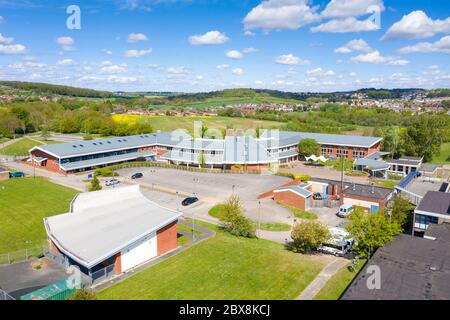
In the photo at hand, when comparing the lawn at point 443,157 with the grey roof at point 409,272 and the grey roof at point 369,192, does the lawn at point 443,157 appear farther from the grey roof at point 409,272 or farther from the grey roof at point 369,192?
the grey roof at point 409,272

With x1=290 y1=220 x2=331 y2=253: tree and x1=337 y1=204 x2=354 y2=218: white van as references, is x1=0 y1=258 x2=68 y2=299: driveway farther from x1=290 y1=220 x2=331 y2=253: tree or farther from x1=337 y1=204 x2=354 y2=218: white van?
x1=337 y1=204 x2=354 y2=218: white van

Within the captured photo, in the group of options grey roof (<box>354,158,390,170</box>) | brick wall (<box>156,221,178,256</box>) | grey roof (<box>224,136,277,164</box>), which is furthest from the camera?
grey roof (<box>224,136,277,164</box>)

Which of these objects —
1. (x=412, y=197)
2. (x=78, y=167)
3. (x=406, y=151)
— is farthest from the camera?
(x=406, y=151)

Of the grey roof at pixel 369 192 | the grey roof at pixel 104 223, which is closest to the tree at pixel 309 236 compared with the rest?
the grey roof at pixel 104 223

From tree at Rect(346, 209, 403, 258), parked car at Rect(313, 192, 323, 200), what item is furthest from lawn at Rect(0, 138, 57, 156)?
tree at Rect(346, 209, 403, 258)

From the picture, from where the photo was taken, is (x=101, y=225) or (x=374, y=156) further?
(x=374, y=156)
